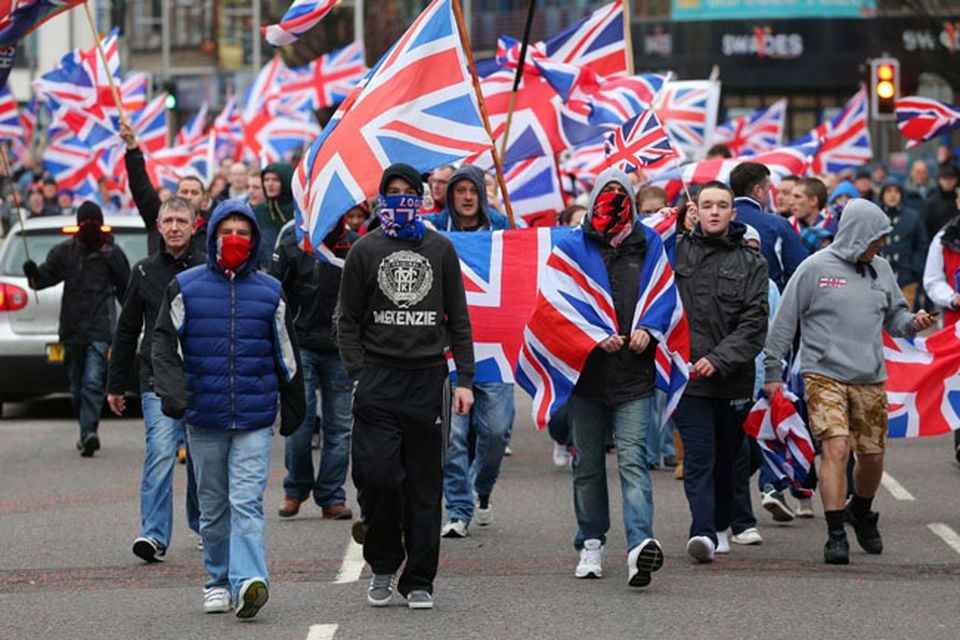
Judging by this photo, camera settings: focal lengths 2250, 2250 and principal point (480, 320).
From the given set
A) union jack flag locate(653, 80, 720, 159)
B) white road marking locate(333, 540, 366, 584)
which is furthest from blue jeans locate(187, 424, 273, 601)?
union jack flag locate(653, 80, 720, 159)

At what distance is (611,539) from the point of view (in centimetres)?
1152

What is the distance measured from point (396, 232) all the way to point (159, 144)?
22088 millimetres

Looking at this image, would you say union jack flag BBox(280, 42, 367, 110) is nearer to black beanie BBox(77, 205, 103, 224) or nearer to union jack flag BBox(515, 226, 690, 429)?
black beanie BBox(77, 205, 103, 224)

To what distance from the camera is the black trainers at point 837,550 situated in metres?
10.6

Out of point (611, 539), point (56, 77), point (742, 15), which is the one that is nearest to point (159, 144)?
point (56, 77)

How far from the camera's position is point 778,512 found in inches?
474

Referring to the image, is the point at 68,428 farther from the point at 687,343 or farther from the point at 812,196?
the point at 687,343

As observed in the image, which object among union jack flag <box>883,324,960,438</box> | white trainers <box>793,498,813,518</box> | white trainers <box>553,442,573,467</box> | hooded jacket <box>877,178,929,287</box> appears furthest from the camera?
hooded jacket <box>877,178,929,287</box>

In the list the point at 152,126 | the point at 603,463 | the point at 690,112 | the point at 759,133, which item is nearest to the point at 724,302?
the point at 603,463

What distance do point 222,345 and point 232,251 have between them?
391 millimetres

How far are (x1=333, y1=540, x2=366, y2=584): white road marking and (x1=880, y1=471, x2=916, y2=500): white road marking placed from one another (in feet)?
11.5

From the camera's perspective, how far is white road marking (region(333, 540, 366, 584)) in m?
10.2

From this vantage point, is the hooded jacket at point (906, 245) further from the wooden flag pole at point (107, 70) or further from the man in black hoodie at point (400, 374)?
the man in black hoodie at point (400, 374)

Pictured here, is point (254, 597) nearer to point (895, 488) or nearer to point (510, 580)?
point (510, 580)
